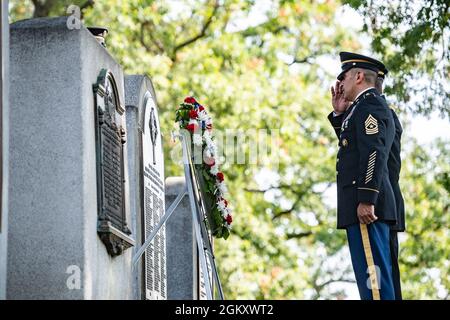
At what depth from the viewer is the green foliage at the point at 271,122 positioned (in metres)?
21.5

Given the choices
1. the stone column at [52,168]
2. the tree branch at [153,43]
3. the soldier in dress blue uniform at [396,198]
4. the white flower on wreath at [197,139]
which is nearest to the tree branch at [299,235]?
the tree branch at [153,43]

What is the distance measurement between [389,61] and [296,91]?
8.68m

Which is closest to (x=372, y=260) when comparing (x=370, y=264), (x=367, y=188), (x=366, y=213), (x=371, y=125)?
(x=370, y=264)

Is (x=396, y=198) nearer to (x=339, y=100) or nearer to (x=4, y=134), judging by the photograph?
(x=339, y=100)

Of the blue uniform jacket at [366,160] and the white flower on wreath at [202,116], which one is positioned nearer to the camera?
the blue uniform jacket at [366,160]

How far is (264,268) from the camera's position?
22.8 meters

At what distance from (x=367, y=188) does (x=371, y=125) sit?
46 centimetres

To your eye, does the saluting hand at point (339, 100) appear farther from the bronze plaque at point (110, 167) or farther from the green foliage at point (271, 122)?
the green foliage at point (271, 122)

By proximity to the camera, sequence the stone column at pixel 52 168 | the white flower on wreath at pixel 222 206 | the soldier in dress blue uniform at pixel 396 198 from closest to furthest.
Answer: the stone column at pixel 52 168 → the soldier in dress blue uniform at pixel 396 198 → the white flower on wreath at pixel 222 206


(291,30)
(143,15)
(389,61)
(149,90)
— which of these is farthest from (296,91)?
(149,90)

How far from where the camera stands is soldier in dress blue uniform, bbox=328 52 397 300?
872 cm

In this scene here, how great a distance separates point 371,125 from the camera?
8953 millimetres

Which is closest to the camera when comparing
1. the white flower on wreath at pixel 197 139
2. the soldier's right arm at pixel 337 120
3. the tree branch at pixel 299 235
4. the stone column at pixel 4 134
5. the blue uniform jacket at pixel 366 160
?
the stone column at pixel 4 134

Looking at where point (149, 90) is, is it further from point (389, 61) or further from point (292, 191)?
point (292, 191)
